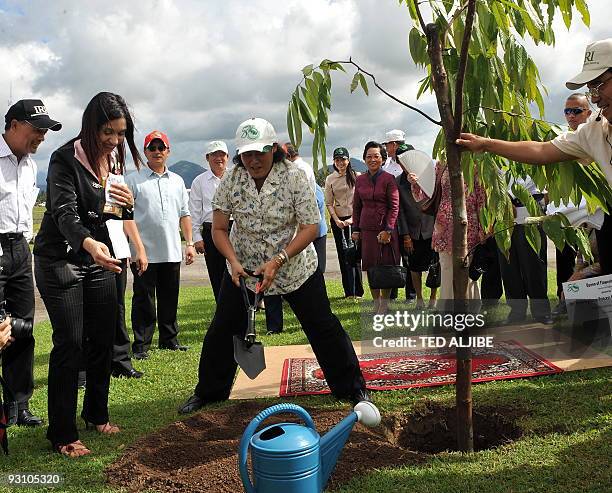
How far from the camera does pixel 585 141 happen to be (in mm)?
3547

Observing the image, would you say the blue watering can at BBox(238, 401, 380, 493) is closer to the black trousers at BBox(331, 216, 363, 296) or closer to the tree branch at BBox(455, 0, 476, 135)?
the tree branch at BBox(455, 0, 476, 135)

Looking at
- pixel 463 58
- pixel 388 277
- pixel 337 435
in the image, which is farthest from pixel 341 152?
pixel 337 435

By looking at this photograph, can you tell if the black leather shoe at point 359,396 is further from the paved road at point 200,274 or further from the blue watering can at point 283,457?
the paved road at point 200,274

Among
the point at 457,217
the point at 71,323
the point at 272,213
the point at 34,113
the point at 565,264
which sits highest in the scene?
the point at 34,113

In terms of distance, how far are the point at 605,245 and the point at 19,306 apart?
466 cm

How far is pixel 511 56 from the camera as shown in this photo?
127 inches

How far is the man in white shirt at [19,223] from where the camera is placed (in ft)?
15.1

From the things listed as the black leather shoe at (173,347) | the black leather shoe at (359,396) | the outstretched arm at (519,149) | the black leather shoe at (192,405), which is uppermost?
the outstretched arm at (519,149)

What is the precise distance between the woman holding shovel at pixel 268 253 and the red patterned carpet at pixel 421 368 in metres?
0.56

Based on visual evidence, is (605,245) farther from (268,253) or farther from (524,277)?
(268,253)

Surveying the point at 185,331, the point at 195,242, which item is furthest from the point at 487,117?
the point at 185,331

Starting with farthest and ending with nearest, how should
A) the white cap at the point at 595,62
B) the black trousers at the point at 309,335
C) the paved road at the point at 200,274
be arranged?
the paved road at the point at 200,274 < the black trousers at the point at 309,335 < the white cap at the point at 595,62

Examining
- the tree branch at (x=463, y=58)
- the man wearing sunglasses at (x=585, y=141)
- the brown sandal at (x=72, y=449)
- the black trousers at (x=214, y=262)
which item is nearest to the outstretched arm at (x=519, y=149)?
the man wearing sunglasses at (x=585, y=141)

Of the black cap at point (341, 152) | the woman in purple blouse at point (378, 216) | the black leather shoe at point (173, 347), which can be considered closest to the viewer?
the black leather shoe at point (173, 347)
